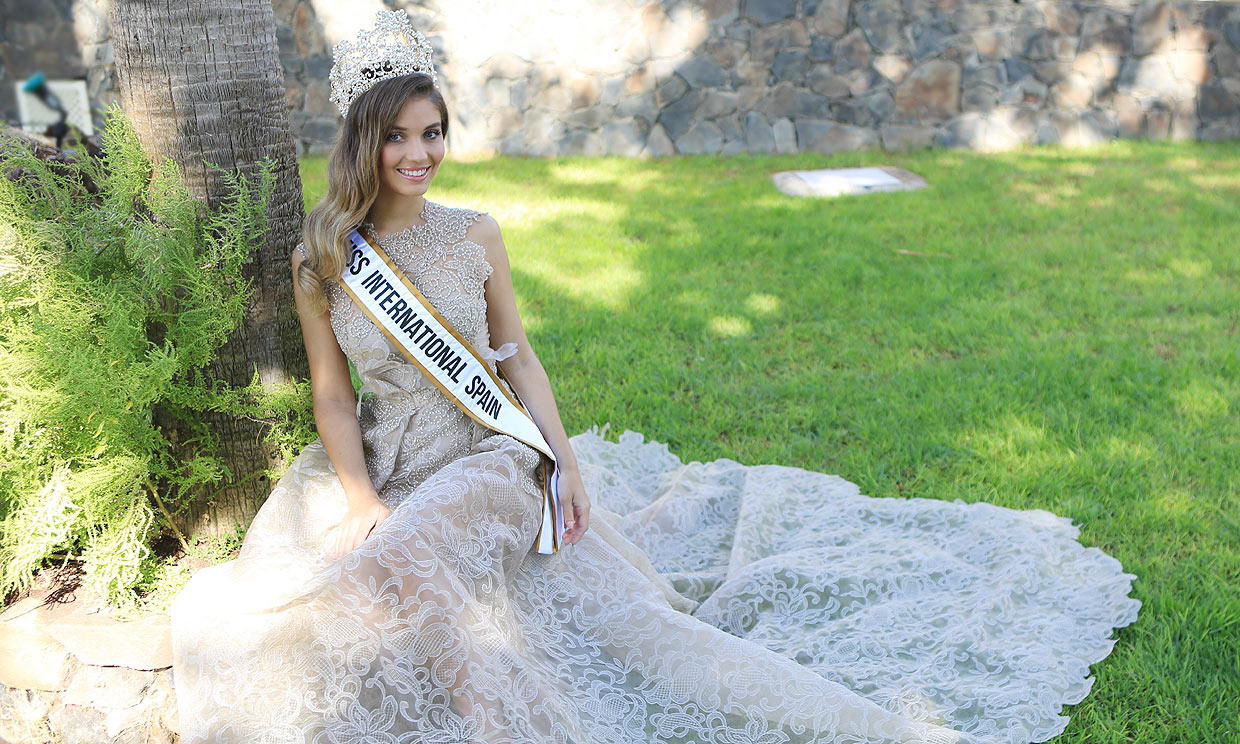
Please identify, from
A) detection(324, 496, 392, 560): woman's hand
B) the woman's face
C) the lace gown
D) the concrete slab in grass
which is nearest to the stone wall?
the concrete slab in grass

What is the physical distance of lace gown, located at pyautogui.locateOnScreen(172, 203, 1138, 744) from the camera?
74.5 inches

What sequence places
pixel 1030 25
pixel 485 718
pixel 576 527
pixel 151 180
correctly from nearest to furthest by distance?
pixel 485 718
pixel 151 180
pixel 576 527
pixel 1030 25

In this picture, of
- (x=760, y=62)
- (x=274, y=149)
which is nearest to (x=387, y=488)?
(x=274, y=149)

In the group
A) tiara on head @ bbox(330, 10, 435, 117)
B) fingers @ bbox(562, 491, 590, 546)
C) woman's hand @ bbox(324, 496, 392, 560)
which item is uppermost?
tiara on head @ bbox(330, 10, 435, 117)

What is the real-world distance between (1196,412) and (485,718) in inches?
129

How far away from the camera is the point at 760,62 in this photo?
8.14m

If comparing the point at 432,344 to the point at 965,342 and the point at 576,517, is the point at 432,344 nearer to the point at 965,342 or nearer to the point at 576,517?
the point at 576,517

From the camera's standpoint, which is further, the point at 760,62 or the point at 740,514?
the point at 760,62

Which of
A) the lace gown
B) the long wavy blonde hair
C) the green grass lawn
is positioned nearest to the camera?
the lace gown

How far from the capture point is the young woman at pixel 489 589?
74.9 inches

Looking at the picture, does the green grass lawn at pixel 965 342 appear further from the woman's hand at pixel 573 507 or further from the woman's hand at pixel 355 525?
the woman's hand at pixel 355 525

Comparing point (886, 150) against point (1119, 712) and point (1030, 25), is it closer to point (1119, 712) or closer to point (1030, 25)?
point (1030, 25)

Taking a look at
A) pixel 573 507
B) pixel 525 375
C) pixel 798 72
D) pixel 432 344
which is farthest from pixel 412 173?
pixel 798 72

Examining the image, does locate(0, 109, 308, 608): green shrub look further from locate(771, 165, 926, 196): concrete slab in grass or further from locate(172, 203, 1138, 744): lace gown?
locate(771, 165, 926, 196): concrete slab in grass
